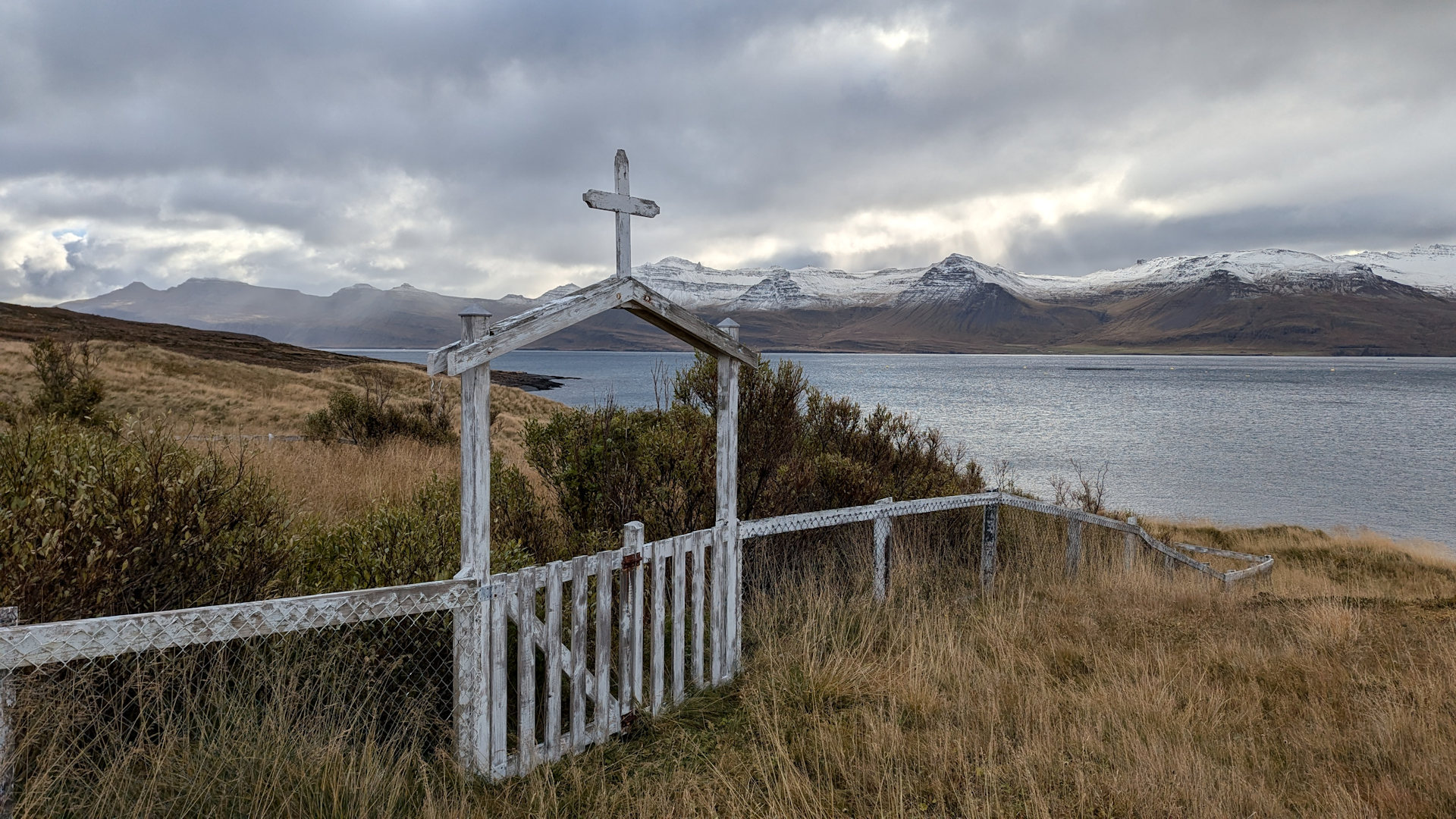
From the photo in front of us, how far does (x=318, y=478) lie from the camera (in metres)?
9.02

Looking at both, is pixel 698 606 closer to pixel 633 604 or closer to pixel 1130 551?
pixel 633 604

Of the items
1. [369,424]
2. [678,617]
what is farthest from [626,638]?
[369,424]

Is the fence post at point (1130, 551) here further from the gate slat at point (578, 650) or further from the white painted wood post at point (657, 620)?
the gate slat at point (578, 650)

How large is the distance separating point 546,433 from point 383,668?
3.42m

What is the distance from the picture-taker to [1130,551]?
8.91m

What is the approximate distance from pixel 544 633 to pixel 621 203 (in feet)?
8.31

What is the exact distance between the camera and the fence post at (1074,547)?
8492 millimetres

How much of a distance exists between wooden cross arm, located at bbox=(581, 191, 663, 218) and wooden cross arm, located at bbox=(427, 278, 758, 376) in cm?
45

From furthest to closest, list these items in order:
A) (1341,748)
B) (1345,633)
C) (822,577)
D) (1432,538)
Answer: (1432,538), (822,577), (1345,633), (1341,748)

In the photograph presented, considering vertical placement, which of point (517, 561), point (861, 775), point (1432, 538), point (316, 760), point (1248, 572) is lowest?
point (1432, 538)

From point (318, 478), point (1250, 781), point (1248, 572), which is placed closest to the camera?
point (1250, 781)

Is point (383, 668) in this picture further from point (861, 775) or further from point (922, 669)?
point (922, 669)

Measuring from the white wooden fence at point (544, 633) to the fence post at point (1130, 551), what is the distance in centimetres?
483

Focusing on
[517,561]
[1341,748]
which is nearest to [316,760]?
[517,561]
